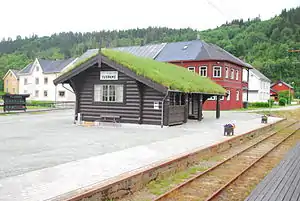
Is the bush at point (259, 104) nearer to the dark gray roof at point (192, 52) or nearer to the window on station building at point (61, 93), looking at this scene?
the dark gray roof at point (192, 52)

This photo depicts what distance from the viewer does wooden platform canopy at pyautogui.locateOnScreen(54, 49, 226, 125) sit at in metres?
16.6

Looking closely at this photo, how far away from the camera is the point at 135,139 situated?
12.7m

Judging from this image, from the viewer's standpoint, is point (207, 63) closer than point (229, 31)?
Yes

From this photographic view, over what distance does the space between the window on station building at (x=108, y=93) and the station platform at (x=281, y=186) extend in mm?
9706

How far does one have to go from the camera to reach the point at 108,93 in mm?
18281

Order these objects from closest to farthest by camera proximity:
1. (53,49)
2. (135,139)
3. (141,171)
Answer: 1. (141,171)
2. (135,139)
3. (53,49)

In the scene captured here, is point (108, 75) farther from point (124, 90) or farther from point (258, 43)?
point (258, 43)

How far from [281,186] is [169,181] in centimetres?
246

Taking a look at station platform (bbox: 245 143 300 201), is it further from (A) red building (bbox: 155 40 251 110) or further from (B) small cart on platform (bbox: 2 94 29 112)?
(A) red building (bbox: 155 40 251 110)

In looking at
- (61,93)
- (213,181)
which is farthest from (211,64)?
(213,181)

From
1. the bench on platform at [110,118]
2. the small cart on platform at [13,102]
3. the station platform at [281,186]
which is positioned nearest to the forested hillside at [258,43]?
the small cart on platform at [13,102]

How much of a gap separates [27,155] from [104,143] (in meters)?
3.06

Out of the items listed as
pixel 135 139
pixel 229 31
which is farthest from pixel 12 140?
pixel 229 31

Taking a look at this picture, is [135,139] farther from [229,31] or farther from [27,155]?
[229,31]
